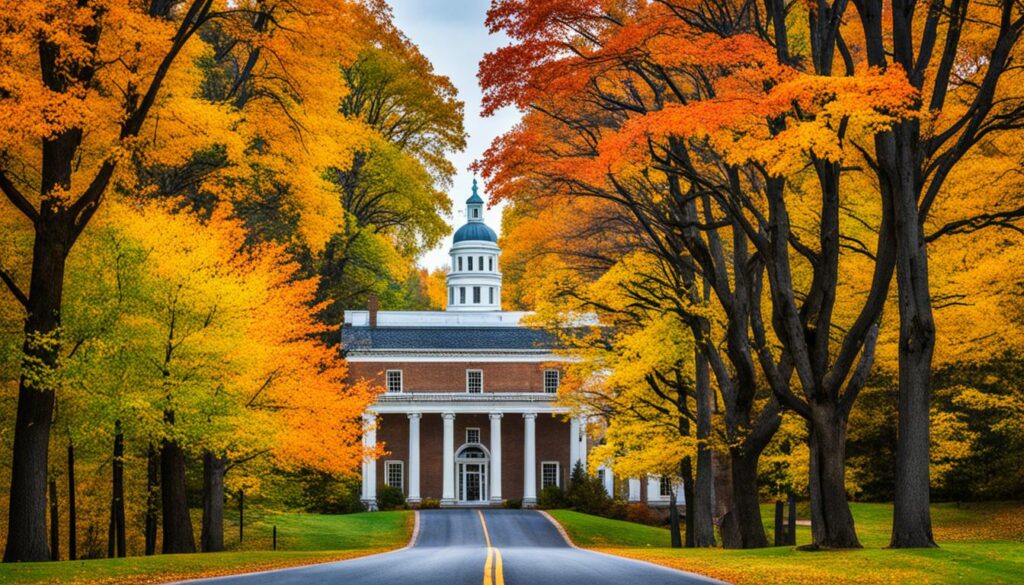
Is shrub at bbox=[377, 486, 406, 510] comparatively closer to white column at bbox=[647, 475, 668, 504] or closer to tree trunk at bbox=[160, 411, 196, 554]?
white column at bbox=[647, 475, 668, 504]

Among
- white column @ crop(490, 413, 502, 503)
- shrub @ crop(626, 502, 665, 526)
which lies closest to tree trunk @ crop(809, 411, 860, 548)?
shrub @ crop(626, 502, 665, 526)

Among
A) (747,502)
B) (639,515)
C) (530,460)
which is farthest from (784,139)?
(530,460)

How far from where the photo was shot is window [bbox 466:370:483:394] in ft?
237

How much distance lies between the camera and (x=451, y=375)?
236ft

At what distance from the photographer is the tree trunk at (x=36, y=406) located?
1927cm

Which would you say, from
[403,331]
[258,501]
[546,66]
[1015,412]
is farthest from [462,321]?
[546,66]

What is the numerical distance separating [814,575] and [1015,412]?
16059 mm

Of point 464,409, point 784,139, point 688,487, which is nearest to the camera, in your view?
point 784,139

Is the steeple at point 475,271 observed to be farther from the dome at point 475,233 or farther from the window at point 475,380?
the window at point 475,380

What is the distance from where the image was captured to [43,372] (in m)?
19.3

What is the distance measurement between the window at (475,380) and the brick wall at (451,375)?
0.76 feet

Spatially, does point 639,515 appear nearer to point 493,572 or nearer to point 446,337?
point 446,337

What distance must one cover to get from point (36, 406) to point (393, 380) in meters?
52.2

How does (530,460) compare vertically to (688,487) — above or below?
below
